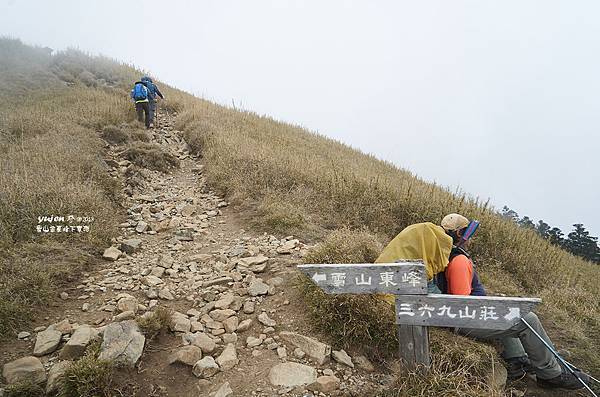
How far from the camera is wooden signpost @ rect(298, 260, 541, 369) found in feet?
9.40

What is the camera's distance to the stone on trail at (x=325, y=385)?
3.20 meters

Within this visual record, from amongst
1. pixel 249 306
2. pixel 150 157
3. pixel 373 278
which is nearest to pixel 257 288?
pixel 249 306

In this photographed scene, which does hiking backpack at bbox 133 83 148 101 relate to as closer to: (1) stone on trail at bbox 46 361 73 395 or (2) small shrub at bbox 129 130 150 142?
(2) small shrub at bbox 129 130 150 142

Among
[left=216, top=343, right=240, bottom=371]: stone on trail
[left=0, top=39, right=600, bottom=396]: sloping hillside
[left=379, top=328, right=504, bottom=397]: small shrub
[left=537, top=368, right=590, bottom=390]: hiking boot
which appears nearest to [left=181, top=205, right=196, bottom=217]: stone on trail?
[left=0, top=39, right=600, bottom=396]: sloping hillside

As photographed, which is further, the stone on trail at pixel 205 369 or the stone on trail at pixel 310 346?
the stone on trail at pixel 310 346

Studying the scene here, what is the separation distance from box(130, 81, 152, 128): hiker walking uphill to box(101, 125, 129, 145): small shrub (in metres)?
1.82

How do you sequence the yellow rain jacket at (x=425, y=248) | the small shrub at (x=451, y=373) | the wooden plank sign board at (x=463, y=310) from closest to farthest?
the wooden plank sign board at (x=463, y=310), the small shrub at (x=451, y=373), the yellow rain jacket at (x=425, y=248)

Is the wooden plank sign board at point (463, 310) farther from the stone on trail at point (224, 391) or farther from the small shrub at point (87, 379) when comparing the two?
the small shrub at point (87, 379)

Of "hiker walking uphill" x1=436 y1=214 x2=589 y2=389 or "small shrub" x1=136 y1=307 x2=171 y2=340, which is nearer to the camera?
"small shrub" x1=136 y1=307 x2=171 y2=340

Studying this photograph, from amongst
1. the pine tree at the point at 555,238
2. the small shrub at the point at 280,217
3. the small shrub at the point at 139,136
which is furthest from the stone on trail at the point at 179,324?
the pine tree at the point at 555,238

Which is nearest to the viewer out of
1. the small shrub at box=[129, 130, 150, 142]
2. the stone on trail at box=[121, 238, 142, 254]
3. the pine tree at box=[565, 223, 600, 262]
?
the stone on trail at box=[121, 238, 142, 254]

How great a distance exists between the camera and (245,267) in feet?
16.3

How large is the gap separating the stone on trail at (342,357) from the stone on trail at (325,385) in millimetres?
235

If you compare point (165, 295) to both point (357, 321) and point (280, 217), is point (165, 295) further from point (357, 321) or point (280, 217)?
point (280, 217)
